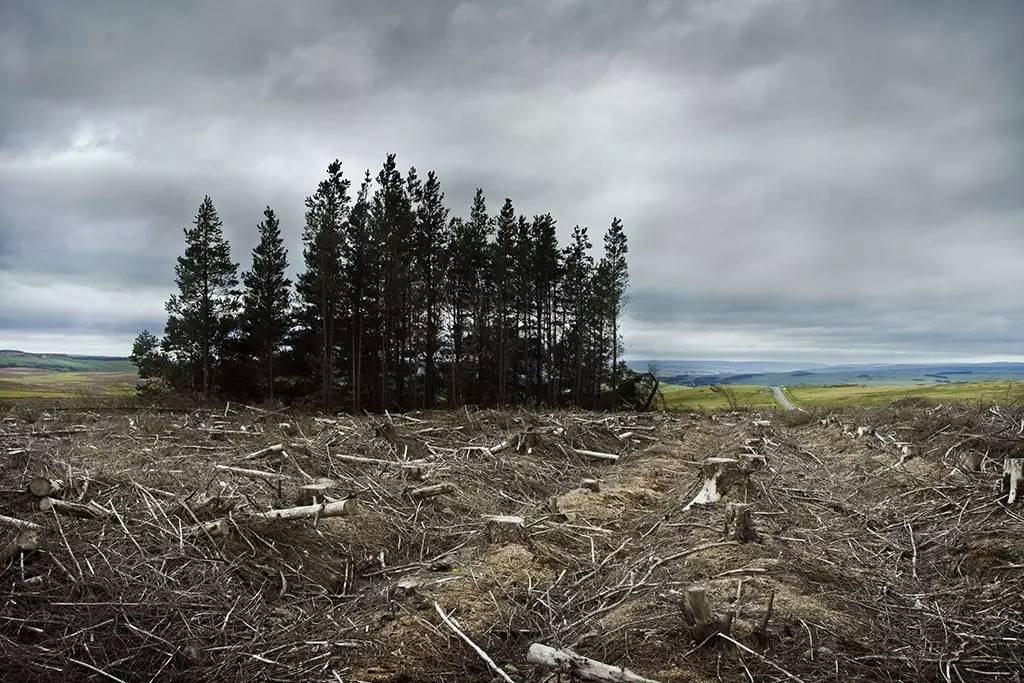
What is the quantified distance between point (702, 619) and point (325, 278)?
99.6 feet

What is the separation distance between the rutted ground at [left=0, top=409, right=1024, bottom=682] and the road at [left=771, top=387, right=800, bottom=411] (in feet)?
63.8

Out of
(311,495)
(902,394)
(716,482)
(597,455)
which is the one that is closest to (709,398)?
(902,394)

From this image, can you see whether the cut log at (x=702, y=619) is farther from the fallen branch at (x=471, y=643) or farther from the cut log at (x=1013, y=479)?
the cut log at (x=1013, y=479)

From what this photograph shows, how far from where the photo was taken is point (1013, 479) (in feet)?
27.0

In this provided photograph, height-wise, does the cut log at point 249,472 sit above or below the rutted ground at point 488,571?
above

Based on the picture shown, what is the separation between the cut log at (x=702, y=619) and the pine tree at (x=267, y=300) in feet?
110

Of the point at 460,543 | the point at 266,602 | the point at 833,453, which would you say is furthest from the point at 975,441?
the point at 266,602

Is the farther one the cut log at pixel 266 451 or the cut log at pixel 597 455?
the cut log at pixel 597 455

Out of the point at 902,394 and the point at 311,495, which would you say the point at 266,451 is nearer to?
the point at 311,495

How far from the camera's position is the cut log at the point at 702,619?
4582 mm

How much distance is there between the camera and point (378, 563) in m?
7.33

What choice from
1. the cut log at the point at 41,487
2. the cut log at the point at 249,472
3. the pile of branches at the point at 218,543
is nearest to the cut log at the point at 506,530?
the pile of branches at the point at 218,543

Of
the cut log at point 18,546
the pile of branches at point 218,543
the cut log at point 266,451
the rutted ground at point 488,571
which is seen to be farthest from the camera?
the cut log at point 266,451

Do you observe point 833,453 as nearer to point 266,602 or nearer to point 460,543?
point 460,543
